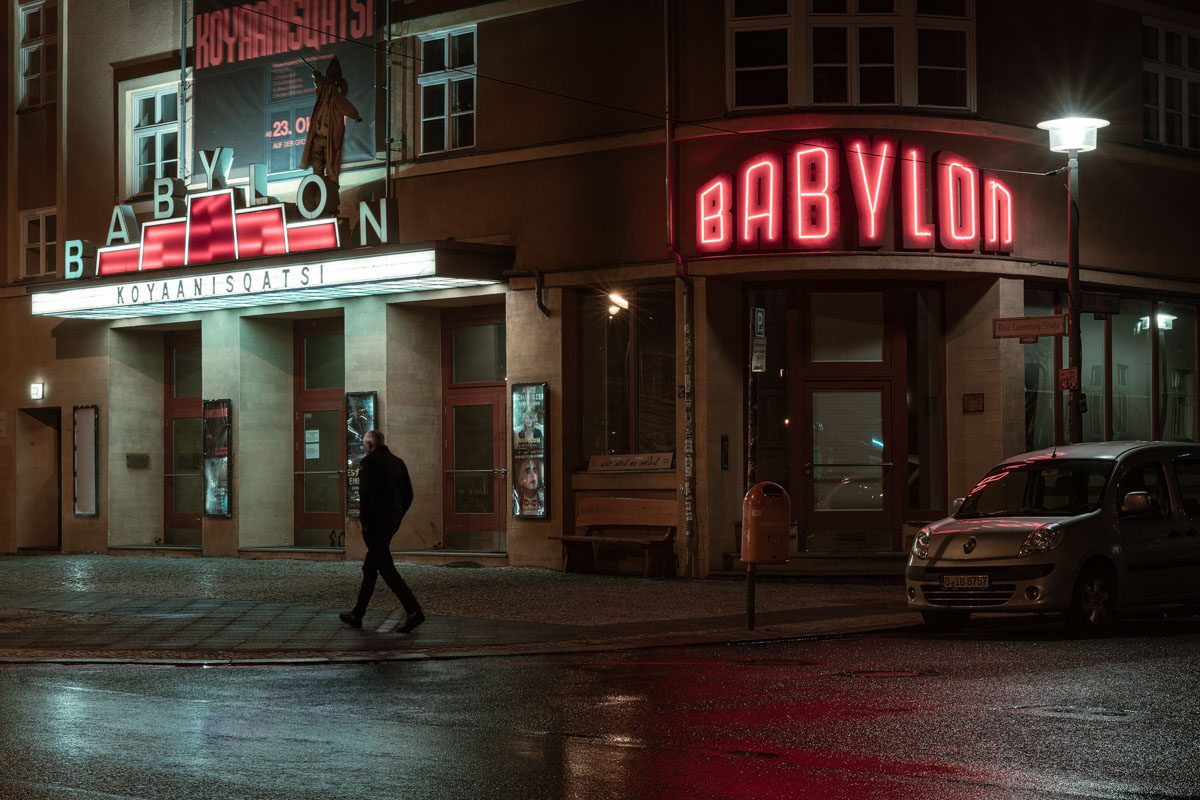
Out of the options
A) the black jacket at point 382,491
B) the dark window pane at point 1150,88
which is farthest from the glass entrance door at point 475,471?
the dark window pane at point 1150,88

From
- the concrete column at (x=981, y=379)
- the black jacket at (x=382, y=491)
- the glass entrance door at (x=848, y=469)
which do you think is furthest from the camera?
the glass entrance door at (x=848, y=469)

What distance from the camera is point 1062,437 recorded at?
72.1 feet

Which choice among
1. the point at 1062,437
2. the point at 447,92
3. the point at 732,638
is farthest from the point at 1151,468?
the point at 447,92

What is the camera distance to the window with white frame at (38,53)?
1094 inches

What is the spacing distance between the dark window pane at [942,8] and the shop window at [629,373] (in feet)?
16.1

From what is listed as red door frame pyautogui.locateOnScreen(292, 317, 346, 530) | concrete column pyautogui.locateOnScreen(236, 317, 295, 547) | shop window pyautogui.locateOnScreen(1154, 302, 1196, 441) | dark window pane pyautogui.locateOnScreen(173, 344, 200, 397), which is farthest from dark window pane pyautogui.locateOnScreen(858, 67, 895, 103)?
dark window pane pyautogui.locateOnScreen(173, 344, 200, 397)

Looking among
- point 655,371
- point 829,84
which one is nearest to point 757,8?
point 829,84

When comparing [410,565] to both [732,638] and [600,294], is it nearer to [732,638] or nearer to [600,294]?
[600,294]

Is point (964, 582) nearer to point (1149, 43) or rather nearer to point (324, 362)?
point (1149, 43)

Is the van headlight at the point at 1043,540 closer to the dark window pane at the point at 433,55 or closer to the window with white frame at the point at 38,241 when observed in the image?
the dark window pane at the point at 433,55

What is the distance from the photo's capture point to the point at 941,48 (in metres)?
20.6

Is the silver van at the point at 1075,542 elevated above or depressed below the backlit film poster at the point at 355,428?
below

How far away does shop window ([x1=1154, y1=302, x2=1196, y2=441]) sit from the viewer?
2358 cm

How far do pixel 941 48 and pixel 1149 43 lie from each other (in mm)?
4384
